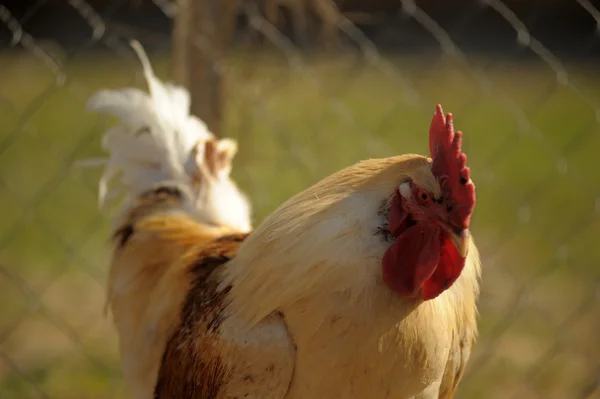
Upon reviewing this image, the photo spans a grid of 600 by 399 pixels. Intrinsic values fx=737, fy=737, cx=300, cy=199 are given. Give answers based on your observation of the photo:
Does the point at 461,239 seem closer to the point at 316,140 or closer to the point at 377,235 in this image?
the point at 377,235

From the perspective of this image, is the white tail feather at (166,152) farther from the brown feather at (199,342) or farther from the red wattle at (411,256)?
the red wattle at (411,256)

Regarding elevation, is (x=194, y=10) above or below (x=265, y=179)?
above

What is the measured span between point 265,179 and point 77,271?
4.45ft

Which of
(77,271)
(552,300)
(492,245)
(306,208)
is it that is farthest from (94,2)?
(306,208)

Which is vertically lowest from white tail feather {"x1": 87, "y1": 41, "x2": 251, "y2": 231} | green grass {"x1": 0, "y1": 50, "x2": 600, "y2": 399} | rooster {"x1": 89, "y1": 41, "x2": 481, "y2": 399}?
green grass {"x1": 0, "y1": 50, "x2": 600, "y2": 399}

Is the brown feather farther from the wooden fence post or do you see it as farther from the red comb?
the wooden fence post

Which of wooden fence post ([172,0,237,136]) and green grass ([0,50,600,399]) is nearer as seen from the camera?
wooden fence post ([172,0,237,136])

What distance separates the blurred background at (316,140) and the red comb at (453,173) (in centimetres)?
113

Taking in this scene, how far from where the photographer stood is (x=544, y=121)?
6.64 metres

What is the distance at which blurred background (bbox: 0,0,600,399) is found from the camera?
290 cm

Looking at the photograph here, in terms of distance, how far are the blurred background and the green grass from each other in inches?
0.6

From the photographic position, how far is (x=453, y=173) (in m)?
1.48

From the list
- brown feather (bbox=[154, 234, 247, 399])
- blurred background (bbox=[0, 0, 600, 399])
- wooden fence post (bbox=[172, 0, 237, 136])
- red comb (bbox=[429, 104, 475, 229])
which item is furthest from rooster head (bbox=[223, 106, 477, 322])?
wooden fence post (bbox=[172, 0, 237, 136])

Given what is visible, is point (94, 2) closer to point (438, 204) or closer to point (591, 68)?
point (591, 68)
